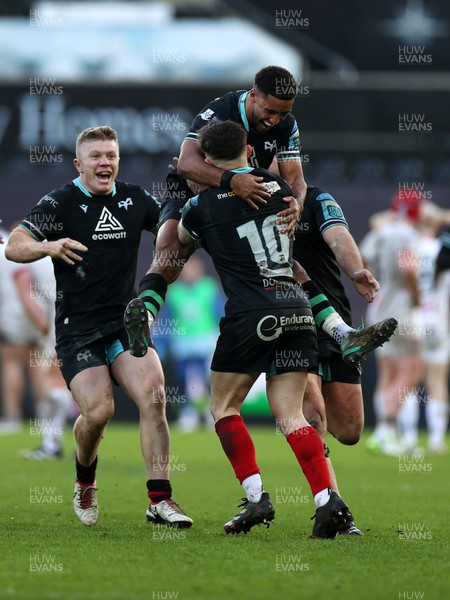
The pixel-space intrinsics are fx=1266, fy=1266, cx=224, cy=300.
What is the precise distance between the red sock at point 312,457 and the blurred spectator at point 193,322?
11.7 meters

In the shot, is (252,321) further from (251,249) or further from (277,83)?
(277,83)

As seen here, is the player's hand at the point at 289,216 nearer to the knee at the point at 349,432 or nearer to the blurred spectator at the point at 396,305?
the knee at the point at 349,432

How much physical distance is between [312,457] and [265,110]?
2.04 meters

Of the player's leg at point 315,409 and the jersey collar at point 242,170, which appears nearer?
the jersey collar at point 242,170

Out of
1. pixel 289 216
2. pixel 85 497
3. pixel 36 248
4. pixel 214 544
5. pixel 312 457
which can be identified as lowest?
pixel 214 544

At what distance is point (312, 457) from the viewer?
662 cm

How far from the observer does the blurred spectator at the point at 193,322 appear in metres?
18.5

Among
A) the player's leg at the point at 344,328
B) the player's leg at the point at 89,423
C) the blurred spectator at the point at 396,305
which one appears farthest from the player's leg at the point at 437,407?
the player's leg at the point at 89,423

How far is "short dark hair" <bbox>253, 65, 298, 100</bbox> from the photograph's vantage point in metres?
7.15

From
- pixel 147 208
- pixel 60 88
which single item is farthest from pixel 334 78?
pixel 147 208

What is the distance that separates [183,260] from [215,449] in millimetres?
7397

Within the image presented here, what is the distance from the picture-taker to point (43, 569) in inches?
223

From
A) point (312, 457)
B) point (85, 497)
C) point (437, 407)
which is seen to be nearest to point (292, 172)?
point (312, 457)

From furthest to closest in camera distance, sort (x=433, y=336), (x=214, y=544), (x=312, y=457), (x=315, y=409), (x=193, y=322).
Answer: (x=193, y=322), (x=433, y=336), (x=315, y=409), (x=312, y=457), (x=214, y=544)
